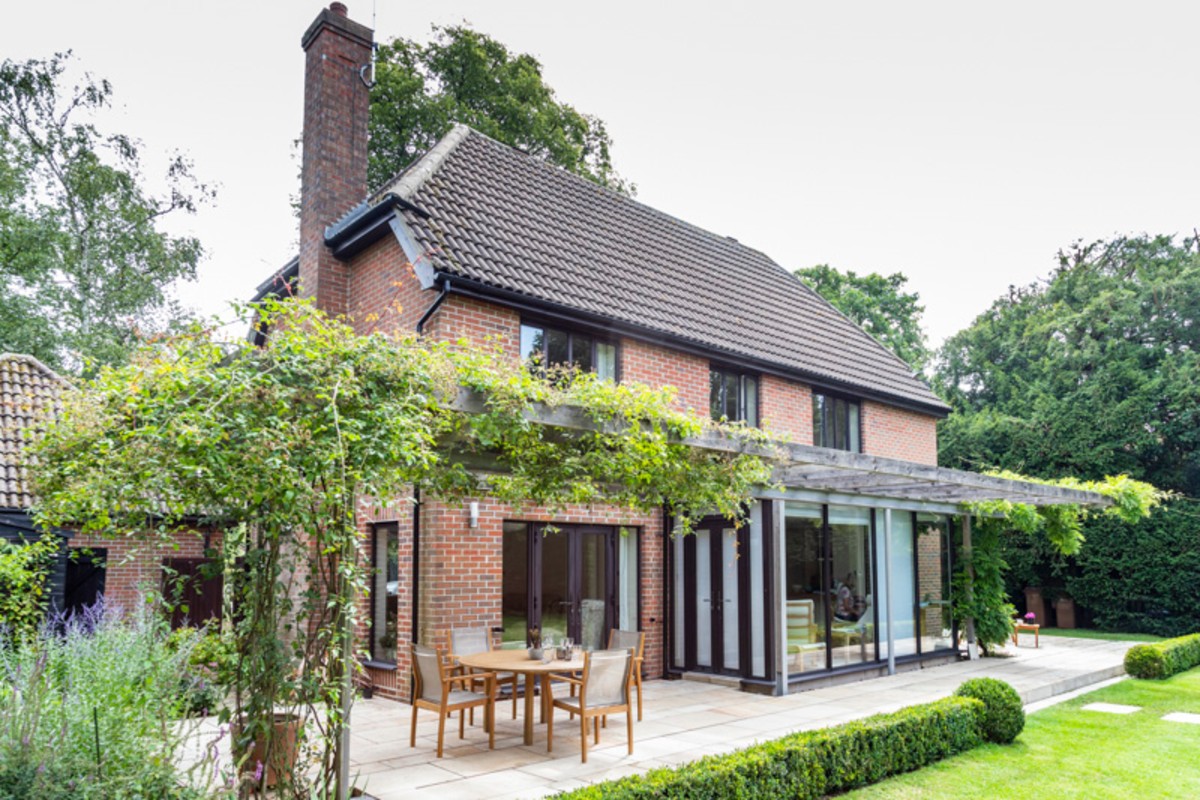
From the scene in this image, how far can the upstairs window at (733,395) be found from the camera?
12.9 m

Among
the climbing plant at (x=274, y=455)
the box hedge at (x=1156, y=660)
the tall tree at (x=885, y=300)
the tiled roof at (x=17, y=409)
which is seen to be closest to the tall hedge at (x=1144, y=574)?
the box hedge at (x=1156, y=660)

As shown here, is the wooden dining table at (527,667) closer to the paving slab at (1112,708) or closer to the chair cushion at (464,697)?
the chair cushion at (464,697)

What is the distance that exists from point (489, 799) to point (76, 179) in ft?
63.9

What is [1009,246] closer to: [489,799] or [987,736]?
[987,736]

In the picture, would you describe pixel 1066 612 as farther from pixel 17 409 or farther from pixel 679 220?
pixel 17 409

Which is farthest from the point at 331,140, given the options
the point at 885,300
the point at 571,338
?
the point at 885,300

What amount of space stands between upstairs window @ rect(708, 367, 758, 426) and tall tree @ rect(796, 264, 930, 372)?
55.6 ft

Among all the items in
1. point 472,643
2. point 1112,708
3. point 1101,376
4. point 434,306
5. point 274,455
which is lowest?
point 1112,708

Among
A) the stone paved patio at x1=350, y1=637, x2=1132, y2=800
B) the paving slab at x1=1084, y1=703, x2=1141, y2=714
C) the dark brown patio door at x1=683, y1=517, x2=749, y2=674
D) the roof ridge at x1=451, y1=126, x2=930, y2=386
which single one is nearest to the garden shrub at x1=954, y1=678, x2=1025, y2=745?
the stone paved patio at x1=350, y1=637, x2=1132, y2=800

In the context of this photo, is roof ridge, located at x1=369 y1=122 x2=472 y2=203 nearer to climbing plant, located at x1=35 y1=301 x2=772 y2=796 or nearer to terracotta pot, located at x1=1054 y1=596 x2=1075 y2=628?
climbing plant, located at x1=35 y1=301 x2=772 y2=796

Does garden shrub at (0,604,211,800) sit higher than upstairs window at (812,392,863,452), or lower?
lower

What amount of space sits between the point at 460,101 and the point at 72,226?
9.68 meters

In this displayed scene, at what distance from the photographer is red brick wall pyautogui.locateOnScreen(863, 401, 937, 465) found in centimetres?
1558

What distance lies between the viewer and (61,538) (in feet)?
30.0
